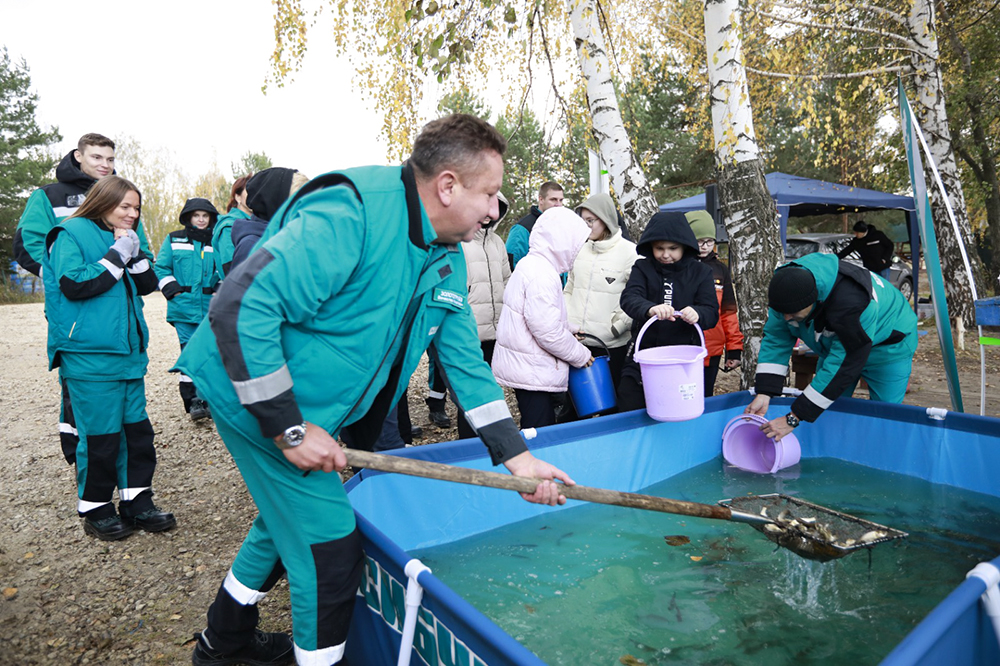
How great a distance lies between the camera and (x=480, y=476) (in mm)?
2043

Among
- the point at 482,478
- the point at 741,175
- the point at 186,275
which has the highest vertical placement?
the point at 741,175

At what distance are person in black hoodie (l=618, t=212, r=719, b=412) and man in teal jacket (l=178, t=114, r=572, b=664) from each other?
6.90ft

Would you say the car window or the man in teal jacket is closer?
the man in teal jacket

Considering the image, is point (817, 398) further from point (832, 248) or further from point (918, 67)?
point (832, 248)

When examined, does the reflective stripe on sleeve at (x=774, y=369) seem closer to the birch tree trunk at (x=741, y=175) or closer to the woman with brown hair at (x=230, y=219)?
the birch tree trunk at (x=741, y=175)

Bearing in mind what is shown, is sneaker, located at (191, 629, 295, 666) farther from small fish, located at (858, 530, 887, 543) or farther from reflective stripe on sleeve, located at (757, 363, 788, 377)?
reflective stripe on sleeve, located at (757, 363, 788, 377)

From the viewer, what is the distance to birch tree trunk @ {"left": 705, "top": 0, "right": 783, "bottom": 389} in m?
5.10

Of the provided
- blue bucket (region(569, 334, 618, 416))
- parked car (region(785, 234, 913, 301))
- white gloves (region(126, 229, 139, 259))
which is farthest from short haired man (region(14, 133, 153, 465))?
parked car (region(785, 234, 913, 301))

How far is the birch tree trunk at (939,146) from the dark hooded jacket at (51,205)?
9.54 m

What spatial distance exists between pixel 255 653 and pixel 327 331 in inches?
48.2

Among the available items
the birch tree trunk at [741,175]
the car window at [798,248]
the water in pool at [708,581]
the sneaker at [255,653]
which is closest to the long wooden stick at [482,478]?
the water in pool at [708,581]

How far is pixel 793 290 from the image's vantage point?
322 centimetres

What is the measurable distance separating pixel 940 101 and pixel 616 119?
6130 mm

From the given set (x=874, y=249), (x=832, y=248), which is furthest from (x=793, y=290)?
(x=832, y=248)
